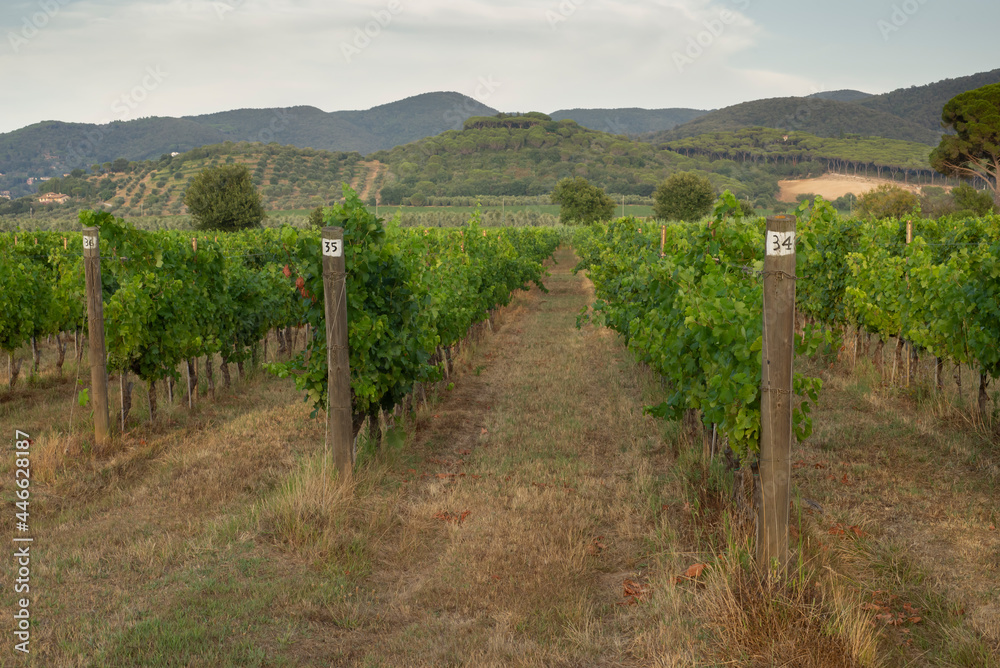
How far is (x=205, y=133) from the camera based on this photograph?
141 m

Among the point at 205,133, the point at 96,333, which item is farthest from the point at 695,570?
the point at 205,133

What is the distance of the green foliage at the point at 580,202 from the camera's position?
75.1 m

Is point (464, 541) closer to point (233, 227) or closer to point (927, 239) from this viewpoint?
point (927, 239)

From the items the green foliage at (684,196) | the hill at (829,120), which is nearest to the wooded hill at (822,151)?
the hill at (829,120)

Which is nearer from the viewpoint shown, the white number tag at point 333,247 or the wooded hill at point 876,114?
the white number tag at point 333,247

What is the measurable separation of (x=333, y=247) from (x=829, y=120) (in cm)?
16358

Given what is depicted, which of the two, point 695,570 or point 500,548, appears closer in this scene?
point 695,570

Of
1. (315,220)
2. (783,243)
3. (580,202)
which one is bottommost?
(783,243)

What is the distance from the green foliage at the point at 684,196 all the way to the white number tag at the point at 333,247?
6882 cm

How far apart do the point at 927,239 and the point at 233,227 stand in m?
50.5

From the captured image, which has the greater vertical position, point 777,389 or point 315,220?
point 315,220

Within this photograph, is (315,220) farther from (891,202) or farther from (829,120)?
(829,120)

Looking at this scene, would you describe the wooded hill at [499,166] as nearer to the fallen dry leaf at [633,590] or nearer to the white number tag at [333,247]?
the white number tag at [333,247]

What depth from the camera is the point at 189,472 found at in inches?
260
